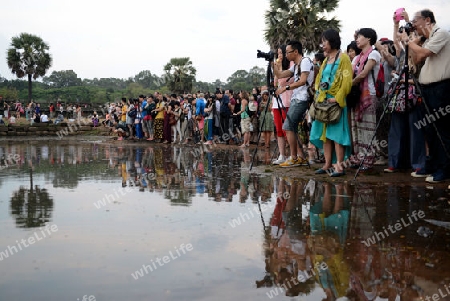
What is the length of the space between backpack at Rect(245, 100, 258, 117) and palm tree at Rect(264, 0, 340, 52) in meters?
11.9

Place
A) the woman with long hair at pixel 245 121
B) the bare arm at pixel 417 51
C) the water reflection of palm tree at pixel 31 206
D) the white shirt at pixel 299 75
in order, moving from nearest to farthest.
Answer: the water reflection of palm tree at pixel 31 206 → the bare arm at pixel 417 51 → the white shirt at pixel 299 75 → the woman with long hair at pixel 245 121

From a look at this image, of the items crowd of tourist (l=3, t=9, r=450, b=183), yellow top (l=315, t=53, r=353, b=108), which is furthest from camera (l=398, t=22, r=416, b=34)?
yellow top (l=315, t=53, r=353, b=108)

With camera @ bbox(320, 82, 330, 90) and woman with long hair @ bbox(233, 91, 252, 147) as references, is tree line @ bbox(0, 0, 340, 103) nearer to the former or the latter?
woman with long hair @ bbox(233, 91, 252, 147)

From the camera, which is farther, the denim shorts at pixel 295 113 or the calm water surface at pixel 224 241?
the denim shorts at pixel 295 113

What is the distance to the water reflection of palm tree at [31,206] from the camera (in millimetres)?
4625

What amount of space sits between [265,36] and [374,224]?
77.9 ft

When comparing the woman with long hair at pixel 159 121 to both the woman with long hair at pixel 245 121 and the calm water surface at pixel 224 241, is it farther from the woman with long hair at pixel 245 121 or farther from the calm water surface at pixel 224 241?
the calm water surface at pixel 224 241

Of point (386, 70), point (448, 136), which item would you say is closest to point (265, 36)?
point (386, 70)

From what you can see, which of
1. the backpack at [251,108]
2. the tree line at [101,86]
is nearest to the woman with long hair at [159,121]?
the backpack at [251,108]

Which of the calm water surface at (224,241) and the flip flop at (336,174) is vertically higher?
the flip flop at (336,174)

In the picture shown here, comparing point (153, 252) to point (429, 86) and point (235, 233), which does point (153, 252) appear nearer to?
point (235, 233)

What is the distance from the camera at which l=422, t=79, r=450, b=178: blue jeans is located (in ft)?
20.1

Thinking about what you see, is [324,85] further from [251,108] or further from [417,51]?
[251,108]

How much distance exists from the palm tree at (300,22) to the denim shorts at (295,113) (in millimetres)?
18986
